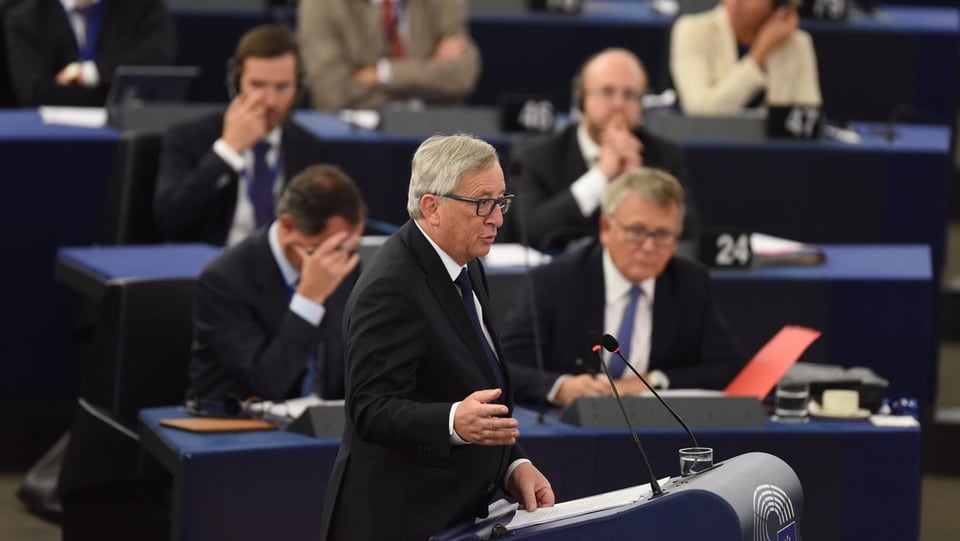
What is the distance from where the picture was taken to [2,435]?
17.9 ft

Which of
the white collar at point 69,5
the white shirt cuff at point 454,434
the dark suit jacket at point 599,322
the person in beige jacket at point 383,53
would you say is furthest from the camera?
the person in beige jacket at point 383,53

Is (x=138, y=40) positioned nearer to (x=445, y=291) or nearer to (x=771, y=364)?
(x=771, y=364)

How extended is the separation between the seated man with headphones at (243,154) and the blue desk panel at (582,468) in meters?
1.38

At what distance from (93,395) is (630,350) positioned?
1.28m

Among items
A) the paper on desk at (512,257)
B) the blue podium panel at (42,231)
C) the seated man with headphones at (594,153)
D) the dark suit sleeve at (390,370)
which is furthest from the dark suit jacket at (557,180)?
the dark suit sleeve at (390,370)

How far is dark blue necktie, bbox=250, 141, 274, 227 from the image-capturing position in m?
5.29

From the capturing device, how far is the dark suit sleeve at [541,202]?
5309 mm

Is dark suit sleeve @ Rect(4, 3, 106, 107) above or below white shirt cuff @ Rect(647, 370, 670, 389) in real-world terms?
above

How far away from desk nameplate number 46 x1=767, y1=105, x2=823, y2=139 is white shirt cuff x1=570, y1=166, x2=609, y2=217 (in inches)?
Result: 39.4

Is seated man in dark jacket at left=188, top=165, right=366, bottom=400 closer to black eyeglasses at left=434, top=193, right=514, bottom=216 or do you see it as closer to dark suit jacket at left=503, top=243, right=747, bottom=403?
dark suit jacket at left=503, top=243, right=747, bottom=403

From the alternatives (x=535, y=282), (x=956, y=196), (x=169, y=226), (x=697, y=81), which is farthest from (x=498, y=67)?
(x=535, y=282)

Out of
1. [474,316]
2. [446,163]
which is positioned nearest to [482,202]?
[446,163]

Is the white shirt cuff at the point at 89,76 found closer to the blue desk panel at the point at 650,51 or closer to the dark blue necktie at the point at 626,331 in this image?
the blue desk panel at the point at 650,51

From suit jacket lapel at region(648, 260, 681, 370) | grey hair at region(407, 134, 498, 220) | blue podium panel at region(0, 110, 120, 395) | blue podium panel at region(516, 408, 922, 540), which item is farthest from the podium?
blue podium panel at region(0, 110, 120, 395)
